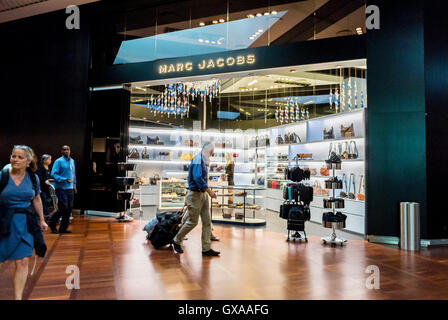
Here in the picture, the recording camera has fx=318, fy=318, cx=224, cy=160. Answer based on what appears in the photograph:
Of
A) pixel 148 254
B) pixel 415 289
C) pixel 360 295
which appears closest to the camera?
pixel 360 295

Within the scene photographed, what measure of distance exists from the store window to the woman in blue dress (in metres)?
5.74

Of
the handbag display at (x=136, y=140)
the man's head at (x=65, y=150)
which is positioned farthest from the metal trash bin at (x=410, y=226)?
the handbag display at (x=136, y=140)

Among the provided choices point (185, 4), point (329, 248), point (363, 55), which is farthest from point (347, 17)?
point (329, 248)

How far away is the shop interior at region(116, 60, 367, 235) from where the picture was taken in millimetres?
7262

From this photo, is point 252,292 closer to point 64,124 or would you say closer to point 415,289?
point 415,289

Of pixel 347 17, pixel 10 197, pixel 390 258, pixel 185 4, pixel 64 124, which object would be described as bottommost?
pixel 390 258

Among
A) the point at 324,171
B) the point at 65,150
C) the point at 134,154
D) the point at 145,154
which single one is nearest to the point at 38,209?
the point at 65,150

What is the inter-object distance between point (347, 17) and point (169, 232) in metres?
5.40

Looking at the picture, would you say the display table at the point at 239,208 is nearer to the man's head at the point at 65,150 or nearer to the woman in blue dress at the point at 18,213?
the man's head at the point at 65,150

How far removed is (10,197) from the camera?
7.88ft

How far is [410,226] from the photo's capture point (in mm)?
5285

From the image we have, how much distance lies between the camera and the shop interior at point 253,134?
7.26 meters

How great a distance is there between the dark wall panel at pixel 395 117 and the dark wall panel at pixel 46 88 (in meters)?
6.98

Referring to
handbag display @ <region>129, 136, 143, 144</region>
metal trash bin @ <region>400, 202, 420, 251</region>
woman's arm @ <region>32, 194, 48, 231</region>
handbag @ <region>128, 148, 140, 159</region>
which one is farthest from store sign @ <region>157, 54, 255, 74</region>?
woman's arm @ <region>32, 194, 48, 231</region>
